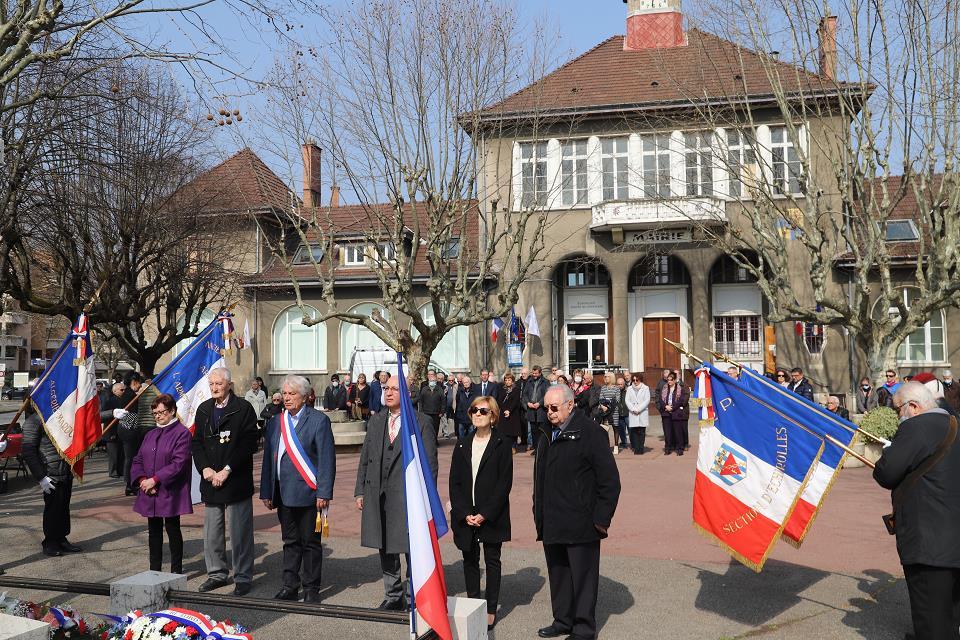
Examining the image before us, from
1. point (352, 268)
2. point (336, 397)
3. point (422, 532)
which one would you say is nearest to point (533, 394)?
point (336, 397)

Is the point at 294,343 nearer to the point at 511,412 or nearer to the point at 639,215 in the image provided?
the point at 639,215

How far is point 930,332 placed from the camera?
1206 inches

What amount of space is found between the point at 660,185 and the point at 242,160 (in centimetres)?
1692

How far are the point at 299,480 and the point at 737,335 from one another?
27.5 metres

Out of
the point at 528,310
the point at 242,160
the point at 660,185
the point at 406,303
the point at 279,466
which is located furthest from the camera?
the point at 242,160

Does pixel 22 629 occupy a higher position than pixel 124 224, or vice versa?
pixel 124 224

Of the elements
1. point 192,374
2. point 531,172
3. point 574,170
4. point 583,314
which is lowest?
point 192,374

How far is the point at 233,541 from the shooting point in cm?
758

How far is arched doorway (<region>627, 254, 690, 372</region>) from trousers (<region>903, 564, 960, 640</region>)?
90.6 feet

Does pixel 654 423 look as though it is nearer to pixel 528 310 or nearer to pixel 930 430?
pixel 528 310

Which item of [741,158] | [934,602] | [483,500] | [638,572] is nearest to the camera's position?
[934,602]

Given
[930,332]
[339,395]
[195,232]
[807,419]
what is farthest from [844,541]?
[930,332]

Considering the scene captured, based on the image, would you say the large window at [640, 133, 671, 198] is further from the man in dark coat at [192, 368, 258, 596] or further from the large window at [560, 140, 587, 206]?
the man in dark coat at [192, 368, 258, 596]

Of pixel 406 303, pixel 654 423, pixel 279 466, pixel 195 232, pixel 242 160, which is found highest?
pixel 242 160
